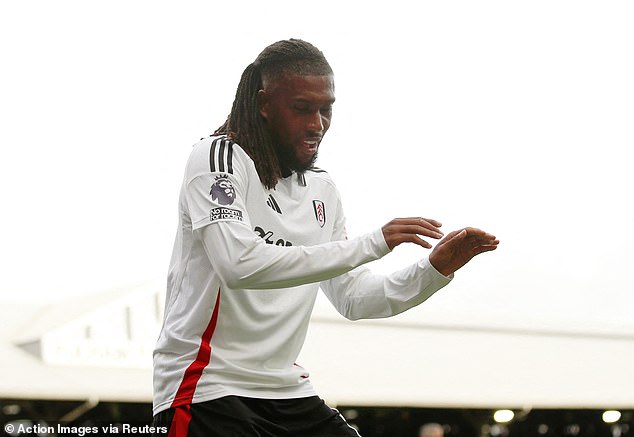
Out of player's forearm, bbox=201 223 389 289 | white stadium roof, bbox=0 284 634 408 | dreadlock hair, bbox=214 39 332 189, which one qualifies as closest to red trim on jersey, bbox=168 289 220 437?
player's forearm, bbox=201 223 389 289

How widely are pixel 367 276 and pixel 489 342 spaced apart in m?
10.6

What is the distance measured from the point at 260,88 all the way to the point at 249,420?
0.93 metres

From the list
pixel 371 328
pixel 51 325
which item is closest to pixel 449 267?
pixel 51 325

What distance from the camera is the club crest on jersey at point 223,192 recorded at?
2.81 meters

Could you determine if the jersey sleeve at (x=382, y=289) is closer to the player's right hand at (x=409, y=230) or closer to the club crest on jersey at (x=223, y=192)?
the player's right hand at (x=409, y=230)

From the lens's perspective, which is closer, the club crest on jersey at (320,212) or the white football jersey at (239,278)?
the white football jersey at (239,278)

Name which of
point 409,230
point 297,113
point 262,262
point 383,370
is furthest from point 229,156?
point 383,370

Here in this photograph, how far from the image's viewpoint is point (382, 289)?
320 cm

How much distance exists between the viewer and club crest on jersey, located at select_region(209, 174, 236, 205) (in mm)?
2814

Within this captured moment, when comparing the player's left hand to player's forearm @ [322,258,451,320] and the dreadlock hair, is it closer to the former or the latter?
player's forearm @ [322,258,451,320]

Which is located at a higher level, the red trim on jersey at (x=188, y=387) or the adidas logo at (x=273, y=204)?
the adidas logo at (x=273, y=204)

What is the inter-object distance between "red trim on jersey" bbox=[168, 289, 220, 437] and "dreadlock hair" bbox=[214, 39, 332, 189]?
1.53 feet

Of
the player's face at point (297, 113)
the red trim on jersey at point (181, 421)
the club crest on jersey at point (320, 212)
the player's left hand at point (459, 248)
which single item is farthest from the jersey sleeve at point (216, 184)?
the player's left hand at point (459, 248)

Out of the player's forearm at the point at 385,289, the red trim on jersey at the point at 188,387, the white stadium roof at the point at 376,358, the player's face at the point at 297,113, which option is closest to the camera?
the red trim on jersey at the point at 188,387
